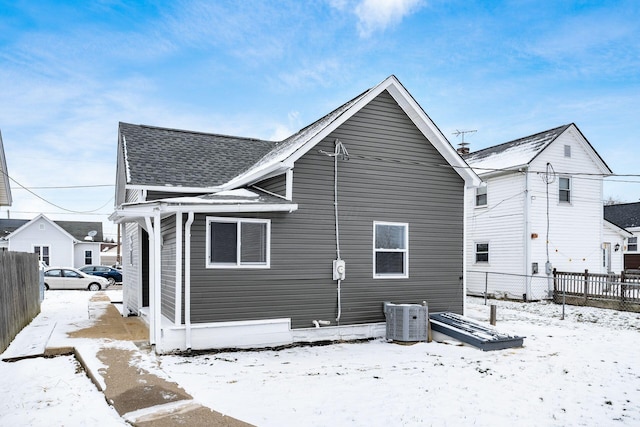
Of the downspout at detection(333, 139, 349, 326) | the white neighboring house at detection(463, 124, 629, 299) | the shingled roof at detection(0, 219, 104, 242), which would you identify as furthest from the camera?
the shingled roof at detection(0, 219, 104, 242)

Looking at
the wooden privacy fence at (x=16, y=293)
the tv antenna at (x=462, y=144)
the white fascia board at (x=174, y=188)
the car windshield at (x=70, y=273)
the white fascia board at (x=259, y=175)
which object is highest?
the tv antenna at (x=462, y=144)

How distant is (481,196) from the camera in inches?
846

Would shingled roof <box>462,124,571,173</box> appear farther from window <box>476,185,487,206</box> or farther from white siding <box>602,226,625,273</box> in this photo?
white siding <box>602,226,625,273</box>

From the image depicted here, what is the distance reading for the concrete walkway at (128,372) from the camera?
549 centimetres

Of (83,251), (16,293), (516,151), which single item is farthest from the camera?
(83,251)

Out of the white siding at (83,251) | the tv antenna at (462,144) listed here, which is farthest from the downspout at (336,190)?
the white siding at (83,251)

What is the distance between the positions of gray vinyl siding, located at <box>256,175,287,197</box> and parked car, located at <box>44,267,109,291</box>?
1671cm

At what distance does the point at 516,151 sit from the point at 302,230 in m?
14.3

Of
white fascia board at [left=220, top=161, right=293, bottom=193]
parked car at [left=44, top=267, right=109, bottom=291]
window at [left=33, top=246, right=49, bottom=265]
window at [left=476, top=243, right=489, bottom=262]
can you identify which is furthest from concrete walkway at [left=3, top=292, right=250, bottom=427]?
window at [left=33, top=246, right=49, bottom=265]

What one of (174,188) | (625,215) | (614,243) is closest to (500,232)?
(614,243)

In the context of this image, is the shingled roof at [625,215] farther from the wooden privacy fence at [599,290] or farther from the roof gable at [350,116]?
the roof gable at [350,116]

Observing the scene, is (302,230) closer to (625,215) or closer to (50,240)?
(50,240)

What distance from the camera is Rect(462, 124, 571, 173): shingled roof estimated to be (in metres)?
19.5

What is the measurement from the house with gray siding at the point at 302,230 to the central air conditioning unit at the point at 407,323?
19.6 inches
